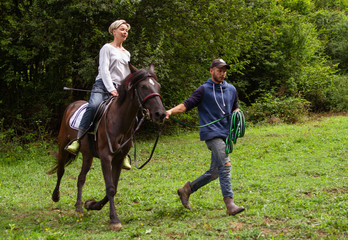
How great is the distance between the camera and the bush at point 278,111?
19.3 metres

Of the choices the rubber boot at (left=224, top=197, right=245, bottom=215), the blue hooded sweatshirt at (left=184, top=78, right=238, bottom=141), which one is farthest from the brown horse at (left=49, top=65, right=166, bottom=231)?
the rubber boot at (left=224, top=197, right=245, bottom=215)

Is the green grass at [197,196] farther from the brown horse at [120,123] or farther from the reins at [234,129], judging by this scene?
the reins at [234,129]

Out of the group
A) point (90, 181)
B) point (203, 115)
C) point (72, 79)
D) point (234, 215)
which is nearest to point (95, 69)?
point (72, 79)

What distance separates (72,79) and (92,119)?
9273 mm

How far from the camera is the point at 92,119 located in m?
5.96

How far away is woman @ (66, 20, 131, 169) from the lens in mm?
5707

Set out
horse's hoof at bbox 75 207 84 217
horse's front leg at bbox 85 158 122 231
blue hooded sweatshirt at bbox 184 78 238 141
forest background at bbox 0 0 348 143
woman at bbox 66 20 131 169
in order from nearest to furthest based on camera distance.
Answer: horse's front leg at bbox 85 158 122 231, blue hooded sweatshirt at bbox 184 78 238 141, woman at bbox 66 20 131 169, horse's hoof at bbox 75 207 84 217, forest background at bbox 0 0 348 143

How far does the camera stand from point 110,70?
589 cm

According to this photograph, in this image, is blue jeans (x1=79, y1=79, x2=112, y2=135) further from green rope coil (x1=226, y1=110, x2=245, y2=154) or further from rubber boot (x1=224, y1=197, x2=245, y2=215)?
rubber boot (x1=224, y1=197, x2=245, y2=215)

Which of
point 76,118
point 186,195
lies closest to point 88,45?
point 76,118

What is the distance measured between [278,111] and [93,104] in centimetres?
1553

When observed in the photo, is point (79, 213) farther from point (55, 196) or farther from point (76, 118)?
point (76, 118)

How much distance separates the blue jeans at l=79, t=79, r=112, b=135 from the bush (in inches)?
562

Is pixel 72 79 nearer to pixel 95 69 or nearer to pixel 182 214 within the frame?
pixel 95 69
